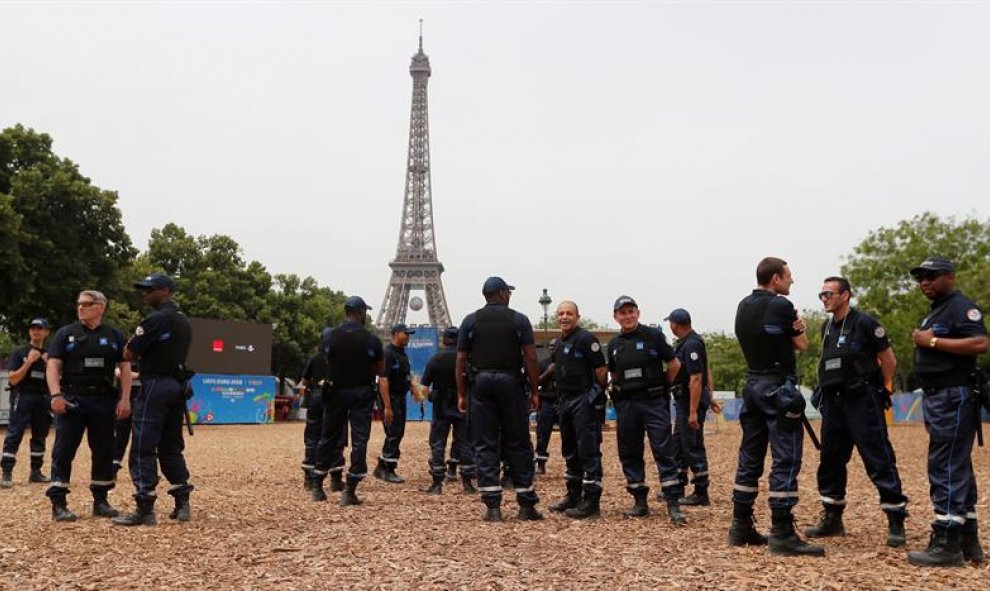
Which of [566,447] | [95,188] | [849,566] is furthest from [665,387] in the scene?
[95,188]

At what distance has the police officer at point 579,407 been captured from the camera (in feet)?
28.6

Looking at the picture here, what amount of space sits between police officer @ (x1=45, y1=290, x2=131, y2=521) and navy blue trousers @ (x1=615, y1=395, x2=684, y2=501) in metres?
4.70

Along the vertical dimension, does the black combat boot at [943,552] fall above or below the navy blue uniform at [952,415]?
below

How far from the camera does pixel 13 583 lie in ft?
18.0

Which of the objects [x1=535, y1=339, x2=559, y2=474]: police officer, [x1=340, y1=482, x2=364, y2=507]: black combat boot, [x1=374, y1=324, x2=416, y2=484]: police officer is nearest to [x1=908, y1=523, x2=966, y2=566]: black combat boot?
[x1=535, y1=339, x2=559, y2=474]: police officer

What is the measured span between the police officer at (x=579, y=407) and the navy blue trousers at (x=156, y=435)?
3.73m

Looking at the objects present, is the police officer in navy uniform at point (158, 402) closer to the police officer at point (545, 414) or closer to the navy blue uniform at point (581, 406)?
the navy blue uniform at point (581, 406)

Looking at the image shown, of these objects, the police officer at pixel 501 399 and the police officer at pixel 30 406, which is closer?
the police officer at pixel 501 399

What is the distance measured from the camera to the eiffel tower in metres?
89.7

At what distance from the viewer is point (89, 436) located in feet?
28.0

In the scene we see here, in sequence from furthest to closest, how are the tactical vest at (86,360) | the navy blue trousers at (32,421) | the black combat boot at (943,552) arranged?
the navy blue trousers at (32,421)
the tactical vest at (86,360)
the black combat boot at (943,552)

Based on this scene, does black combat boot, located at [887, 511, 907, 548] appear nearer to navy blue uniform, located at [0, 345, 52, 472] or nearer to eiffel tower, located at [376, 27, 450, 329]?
navy blue uniform, located at [0, 345, 52, 472]

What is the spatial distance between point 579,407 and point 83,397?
4.78 meters

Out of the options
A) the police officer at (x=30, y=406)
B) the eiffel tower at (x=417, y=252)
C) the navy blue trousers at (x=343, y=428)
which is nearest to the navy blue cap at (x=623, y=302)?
the navy blue trousers at (x=343, y=428)
